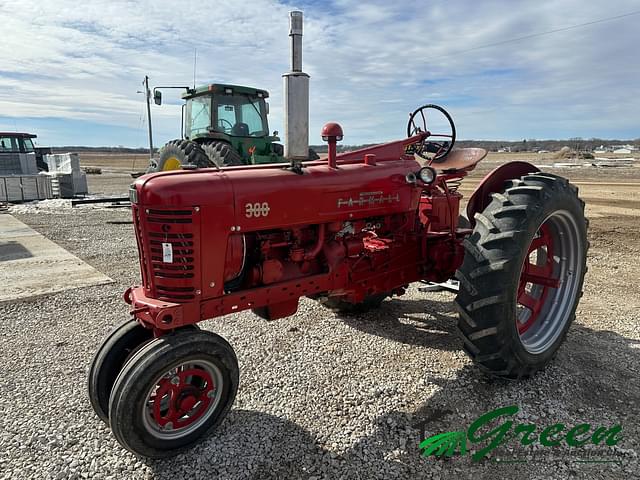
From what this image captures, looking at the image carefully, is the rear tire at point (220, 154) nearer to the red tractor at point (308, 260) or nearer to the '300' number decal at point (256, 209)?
the red tractor at point (308, 260)

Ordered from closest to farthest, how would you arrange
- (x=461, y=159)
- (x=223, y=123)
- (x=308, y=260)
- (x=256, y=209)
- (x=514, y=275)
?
(x=256, y=209) < (x=514, y=275) < (x=308, y=260) < (x=461, y=159) < (x=223, y=123)

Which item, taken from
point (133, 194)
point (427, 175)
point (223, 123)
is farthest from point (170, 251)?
point (223, 123)

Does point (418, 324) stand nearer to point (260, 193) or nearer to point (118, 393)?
point (260, 193)

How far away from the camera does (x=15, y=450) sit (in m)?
2.76

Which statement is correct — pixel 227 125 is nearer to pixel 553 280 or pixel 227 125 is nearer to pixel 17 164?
pixel 553 280

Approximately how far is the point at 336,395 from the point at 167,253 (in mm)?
1574

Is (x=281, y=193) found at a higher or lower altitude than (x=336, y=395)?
higher

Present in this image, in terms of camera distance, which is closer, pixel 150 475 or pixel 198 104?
pixel 150 475

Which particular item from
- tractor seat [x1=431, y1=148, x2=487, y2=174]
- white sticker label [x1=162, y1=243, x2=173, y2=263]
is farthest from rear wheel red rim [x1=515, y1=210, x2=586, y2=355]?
white sticker label [x1=162, y1=243, x2=173, y2=263]

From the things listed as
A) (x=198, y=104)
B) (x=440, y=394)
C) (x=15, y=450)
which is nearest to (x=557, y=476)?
(x=440, y=394)

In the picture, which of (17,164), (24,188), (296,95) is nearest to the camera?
(296,95)

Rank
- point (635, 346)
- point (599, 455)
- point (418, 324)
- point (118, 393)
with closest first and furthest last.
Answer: point (118, 393) → point (599, 455) → point (635, 346) → point (418, 324)

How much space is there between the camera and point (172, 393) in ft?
8.79

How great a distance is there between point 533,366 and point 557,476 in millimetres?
969
